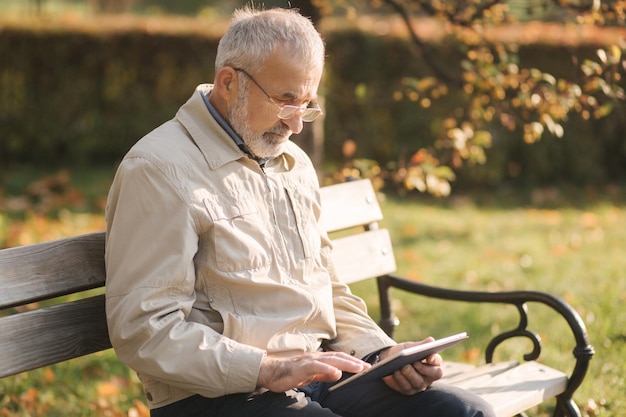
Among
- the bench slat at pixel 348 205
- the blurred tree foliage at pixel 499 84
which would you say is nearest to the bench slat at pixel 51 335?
the bench slat at pixel 348 205

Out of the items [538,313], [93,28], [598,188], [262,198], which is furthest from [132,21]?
[262,198]

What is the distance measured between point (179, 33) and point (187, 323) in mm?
7964

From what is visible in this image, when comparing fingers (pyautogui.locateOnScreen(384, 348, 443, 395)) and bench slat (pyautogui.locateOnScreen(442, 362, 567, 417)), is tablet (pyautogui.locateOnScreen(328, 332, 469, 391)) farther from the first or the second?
bench slat (pyautogui.locateOnScreen(442, 362, 567, 417))

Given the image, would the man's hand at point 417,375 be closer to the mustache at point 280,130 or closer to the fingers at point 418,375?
the fingers at point 418,375

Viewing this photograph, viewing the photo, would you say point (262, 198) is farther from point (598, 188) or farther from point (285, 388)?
point (598, 188)

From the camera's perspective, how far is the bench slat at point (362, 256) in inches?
144

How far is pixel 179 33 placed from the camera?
10.0m

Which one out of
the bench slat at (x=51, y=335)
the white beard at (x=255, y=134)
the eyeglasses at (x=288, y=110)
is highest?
the eyeglasses at (x=288, y=110)

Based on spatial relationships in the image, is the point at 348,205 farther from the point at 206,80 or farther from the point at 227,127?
the point at 206,80

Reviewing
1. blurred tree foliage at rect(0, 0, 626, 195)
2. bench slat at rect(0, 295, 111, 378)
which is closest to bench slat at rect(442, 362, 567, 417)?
bench slat at rect(0, 295, 111, 378)

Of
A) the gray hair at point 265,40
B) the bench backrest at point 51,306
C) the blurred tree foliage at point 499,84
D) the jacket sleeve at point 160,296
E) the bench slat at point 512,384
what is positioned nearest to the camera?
the jacket sleeve at point 160,296

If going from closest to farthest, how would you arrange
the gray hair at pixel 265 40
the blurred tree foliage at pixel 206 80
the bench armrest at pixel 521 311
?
1. the gray hair at pixel 265 40
2. the bench armrest at pixel 521 311
3. the blurred tree foliage at pixel 206 80

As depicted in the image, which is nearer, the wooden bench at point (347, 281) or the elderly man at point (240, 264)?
the elderly man at point (240, 264)

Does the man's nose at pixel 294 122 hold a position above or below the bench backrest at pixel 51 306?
above
